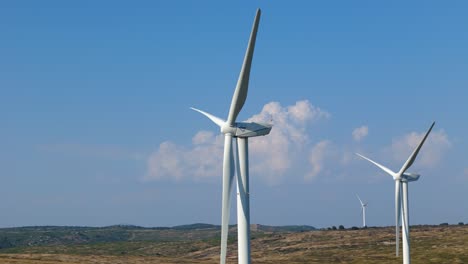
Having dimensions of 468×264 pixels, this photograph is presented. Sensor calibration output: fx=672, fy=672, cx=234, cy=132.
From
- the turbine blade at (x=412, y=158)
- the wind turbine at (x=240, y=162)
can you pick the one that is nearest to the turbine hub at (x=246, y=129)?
the wind turbine at (x=240, y=162)

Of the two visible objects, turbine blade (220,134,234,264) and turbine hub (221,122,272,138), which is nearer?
turbine blade (220,134,234,264)

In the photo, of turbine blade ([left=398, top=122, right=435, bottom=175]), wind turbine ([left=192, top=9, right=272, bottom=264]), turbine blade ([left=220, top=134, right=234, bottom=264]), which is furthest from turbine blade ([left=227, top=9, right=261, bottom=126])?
turbine blade ([left=398, top=122, right=435, bottom=175])

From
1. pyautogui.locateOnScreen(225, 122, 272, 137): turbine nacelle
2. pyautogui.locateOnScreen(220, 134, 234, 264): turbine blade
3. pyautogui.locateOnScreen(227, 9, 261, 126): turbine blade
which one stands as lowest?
pyautogui.locateOnScreen(220, 134, 234, 264): turbine blade

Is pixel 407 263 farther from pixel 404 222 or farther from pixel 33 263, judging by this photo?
pixel 33 263

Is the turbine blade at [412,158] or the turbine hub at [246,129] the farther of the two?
the turbine blade at [412,158]

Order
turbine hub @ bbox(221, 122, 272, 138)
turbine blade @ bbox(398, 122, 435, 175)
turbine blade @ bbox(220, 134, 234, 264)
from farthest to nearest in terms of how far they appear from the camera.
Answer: turbine blade @ bbox(398, 122, 435, 175)
turbine hub @ bbox(221, 122, 272, 138)
turbine blade @ bbox(220, 134, 234, 264)

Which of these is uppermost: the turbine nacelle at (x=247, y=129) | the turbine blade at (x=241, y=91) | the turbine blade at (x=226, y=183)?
the turbine blade at (x=241, y=91)

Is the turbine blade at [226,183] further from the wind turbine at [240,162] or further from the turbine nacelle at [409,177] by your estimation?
the turbine nacelle at [409,177]

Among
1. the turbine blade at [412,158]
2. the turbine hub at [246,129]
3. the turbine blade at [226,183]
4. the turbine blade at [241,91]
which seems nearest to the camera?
the turbine blade at [241,91]

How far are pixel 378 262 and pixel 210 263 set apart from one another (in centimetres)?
4286

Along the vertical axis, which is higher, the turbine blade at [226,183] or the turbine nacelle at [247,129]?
the turbine nacelle at [247,129]

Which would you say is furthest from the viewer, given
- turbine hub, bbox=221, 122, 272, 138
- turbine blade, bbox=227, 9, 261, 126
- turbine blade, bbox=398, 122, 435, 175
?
turbine blade, bbox=398, 122, 435, 175

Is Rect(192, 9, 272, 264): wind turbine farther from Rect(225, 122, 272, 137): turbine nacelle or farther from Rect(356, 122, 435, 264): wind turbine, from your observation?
Rect(356, 122, 435, 264): wind turbine

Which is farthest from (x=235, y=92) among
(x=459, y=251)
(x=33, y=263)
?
(x=459, y=251)
